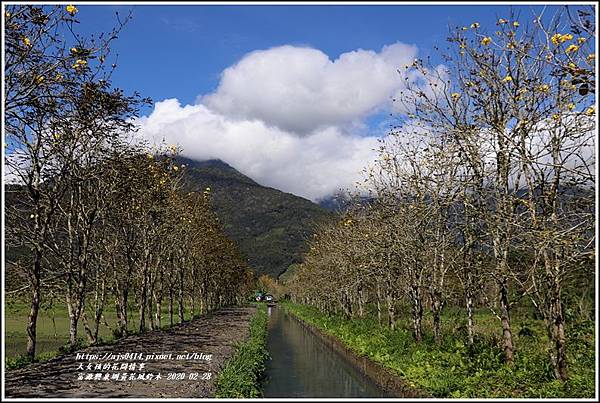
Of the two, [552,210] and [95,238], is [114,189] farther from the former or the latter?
[552,210]

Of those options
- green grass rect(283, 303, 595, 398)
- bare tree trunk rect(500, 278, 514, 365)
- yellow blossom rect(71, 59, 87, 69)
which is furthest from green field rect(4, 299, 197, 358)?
bare tree trunk rect(500, 278, 514, 365)

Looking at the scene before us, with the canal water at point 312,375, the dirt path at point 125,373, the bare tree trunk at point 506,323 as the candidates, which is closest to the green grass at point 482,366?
the bare tree trunk at point 506,323

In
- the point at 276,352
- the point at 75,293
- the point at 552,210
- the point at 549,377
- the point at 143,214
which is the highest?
the point at 143,214

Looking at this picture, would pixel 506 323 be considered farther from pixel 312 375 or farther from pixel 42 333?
pixel 42 333

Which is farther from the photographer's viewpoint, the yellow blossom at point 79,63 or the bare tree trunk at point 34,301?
the bare tree trunk at point 34,301

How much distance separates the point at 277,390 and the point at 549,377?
29.4ft

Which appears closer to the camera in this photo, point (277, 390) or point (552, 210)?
point (552, 210)

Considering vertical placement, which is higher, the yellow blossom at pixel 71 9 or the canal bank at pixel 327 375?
the yellow blossom at pixel 71 9

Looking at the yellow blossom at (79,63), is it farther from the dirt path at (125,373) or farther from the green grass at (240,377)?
the green grass at (240,377)

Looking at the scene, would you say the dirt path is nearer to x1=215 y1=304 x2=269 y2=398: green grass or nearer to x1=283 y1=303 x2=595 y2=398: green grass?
x1=215 y1=304 x2=269 y2=398: green grass

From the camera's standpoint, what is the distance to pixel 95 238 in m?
24.3

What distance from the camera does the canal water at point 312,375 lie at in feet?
57.6

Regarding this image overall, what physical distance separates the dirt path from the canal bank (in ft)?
8.37

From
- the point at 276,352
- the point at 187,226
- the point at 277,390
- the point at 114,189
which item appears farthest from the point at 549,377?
the point at 187,226
